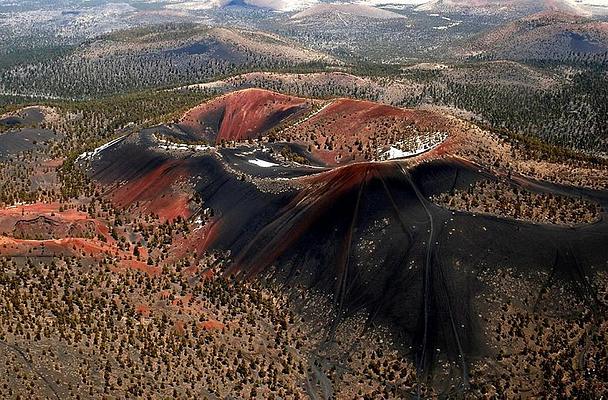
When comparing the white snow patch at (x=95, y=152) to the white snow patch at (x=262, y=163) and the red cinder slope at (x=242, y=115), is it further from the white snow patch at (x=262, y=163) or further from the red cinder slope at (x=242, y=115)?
the white snow patch at (x=262, y=163)

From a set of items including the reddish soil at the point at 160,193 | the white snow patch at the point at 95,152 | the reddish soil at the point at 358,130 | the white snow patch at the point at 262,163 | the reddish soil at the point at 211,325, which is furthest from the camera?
the white snow patch at the point at 95,152

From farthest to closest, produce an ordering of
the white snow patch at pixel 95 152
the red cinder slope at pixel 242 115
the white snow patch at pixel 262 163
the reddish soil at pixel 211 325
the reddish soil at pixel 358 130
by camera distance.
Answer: the red cinder slope at pixel 242 115
the white snow patch at pixel 95 152
the reddish soil at pixel 358 130
the white snow patch at pixel 262 163
the reddish soil at pixel 211 325

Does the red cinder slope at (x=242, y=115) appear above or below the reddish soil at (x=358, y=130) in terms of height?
below

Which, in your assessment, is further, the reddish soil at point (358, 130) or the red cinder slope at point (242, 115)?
the red cinder slope at point (242, 115)

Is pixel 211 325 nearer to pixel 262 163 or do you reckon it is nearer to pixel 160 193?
pixel 262 163

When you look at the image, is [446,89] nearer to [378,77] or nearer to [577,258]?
[378,77]

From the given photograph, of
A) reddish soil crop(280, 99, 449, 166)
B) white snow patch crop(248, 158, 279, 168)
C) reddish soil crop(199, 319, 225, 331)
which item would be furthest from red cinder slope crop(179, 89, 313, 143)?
reddish soil crop(199, 319, 225, 331)

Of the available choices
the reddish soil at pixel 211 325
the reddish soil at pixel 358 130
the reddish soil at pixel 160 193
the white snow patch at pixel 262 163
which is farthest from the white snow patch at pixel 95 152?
the reddish soil at pixel 211 325

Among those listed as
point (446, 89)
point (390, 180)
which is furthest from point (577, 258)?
point (446, 89)
